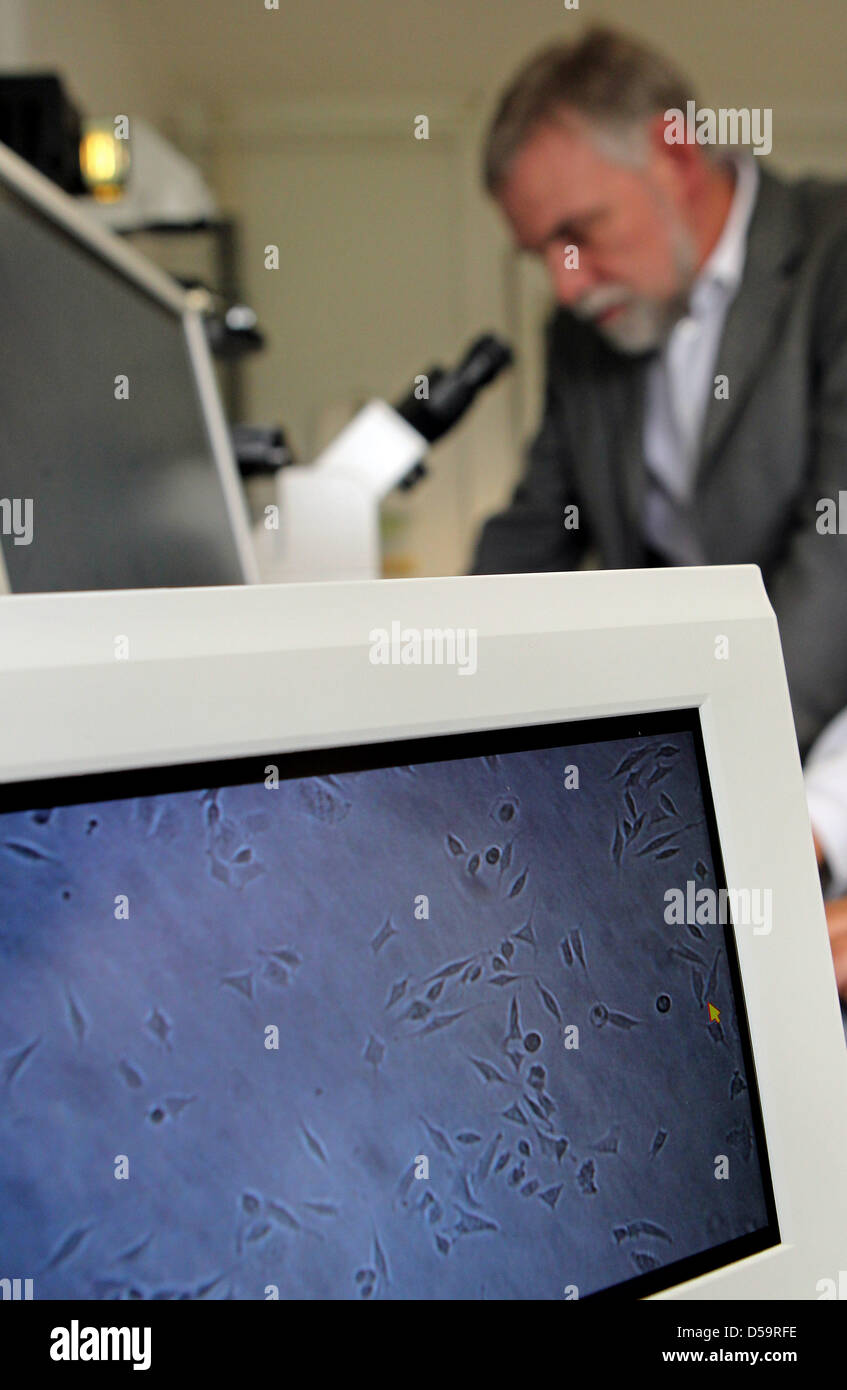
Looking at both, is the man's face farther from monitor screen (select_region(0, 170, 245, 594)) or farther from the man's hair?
monitor screen (select_region(0, 170, 245, 594))

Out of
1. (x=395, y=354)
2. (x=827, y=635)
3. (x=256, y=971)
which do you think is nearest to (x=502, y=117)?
(x=827, y=635)

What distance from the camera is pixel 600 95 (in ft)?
3.96

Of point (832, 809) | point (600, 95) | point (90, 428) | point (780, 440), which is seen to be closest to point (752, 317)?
point (780, 440)

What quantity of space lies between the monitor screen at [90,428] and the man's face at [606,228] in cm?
73

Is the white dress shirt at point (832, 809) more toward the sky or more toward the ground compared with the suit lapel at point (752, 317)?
more toward the ground

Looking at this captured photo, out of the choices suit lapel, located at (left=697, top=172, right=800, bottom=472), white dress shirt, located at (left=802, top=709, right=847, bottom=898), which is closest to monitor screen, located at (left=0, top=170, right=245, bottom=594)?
white dress shirt, located at (left=802, top=709, right=847, bottom=898)

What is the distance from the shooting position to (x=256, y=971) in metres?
0.22

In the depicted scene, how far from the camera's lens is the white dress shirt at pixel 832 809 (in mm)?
660

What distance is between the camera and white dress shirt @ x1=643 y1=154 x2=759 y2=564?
1.28 meters

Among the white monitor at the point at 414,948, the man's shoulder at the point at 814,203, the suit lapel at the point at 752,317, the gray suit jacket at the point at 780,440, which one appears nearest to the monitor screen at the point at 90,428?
the white monitor at the point at 414,948

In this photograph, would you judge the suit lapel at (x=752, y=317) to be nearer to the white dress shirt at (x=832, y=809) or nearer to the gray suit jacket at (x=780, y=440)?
the gray suit jacket at (x=780, y=440)

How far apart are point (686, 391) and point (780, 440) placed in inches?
9.0

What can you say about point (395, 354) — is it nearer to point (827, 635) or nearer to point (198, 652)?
point (827, 635)
